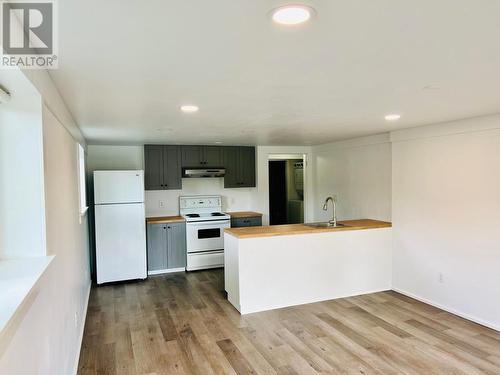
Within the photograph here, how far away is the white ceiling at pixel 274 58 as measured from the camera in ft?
3.97

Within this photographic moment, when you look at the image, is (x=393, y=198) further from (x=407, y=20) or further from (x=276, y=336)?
(x=407, y=20)

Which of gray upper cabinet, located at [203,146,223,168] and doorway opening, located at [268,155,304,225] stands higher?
gray upper cabinet, located at [203,146,223,168]

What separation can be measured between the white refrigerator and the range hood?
916 millimetres

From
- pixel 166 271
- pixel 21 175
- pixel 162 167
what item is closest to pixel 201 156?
pixel 162 167

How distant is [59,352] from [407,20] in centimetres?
246

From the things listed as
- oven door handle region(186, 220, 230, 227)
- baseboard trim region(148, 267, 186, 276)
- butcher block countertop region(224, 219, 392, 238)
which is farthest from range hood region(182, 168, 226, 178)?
butcher block countertop region(224, 219, 392, 238)

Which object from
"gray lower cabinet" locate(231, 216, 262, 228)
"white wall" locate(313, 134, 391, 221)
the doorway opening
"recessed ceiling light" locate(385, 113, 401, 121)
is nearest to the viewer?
"recessed ceiling light" locate(385, 113, 401, 121)

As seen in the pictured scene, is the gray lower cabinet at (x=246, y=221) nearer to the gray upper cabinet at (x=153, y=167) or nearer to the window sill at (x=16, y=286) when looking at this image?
the gray upper cabinet at (x=153, y=167)

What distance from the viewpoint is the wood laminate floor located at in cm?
281

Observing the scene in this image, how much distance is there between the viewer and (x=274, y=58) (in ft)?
5.52

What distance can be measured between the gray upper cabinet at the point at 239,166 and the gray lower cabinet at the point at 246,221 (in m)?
0.66

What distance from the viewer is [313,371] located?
273 cm

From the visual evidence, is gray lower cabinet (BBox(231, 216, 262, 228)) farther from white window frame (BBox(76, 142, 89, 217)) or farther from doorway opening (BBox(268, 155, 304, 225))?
white window frame (BBox(76, 142, 89, 217))

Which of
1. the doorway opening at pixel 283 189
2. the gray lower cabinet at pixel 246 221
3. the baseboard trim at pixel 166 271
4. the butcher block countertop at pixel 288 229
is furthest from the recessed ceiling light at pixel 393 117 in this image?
the doorway opening at pixel 283 189
